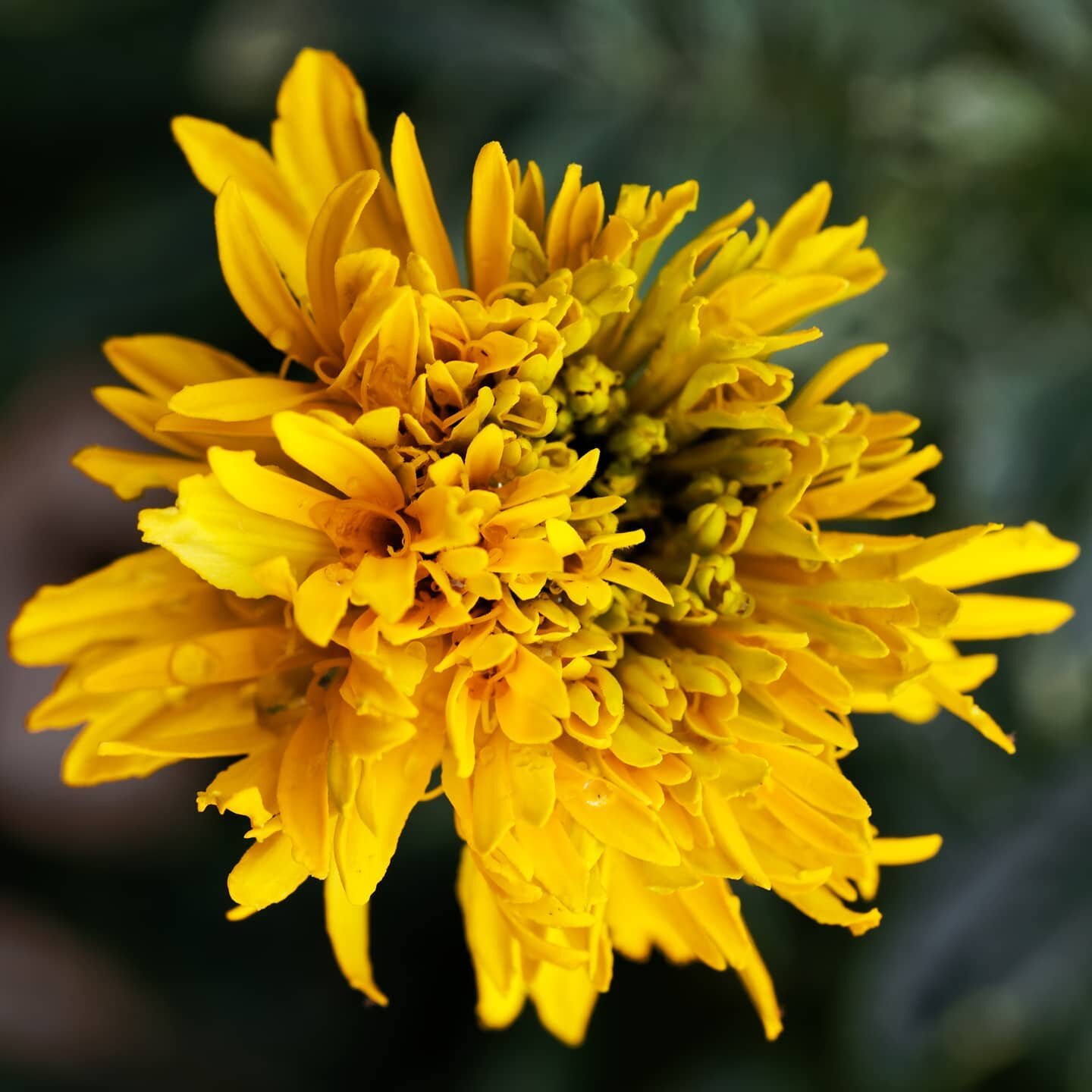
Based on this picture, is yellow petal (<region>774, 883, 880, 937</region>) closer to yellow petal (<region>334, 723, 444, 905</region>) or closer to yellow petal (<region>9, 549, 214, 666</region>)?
yellow petal (<region>334, 723, 444, 905</region>)

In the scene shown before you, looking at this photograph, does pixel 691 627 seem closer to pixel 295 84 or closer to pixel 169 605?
pixel 169 605

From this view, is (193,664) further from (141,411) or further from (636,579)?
(636,579)

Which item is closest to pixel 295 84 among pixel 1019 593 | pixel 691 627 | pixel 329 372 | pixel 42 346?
pixel 329 372

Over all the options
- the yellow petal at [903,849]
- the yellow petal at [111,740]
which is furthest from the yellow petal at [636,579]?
the yellow petal at [111,740]

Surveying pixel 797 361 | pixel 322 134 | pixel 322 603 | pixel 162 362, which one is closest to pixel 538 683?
pixel 322 603

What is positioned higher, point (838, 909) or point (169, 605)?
point (169, 605)

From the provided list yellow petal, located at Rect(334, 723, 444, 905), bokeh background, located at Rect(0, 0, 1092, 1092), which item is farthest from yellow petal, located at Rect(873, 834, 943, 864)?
bokeh background, located at Rect(0, 0, 1092, 1092)

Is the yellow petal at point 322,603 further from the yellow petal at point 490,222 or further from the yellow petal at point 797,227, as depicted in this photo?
the yellow petal at point 797,227
